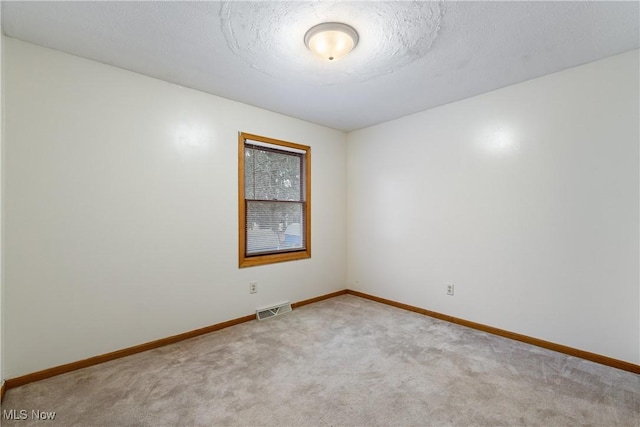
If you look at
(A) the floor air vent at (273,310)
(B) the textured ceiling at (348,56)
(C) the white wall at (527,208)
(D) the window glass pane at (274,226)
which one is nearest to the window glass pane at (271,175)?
(D) the window glass pane at (274,226)

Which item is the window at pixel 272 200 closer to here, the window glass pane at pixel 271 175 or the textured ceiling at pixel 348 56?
the window glass pane at pixel 271 175

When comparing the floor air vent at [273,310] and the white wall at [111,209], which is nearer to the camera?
the white wall at [111,209]

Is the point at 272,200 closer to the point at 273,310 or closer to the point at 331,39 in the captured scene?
the point at 273,310

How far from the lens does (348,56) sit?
90.4 inches

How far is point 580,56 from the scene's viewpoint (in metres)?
2.33

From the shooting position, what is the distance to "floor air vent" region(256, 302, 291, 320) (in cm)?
341

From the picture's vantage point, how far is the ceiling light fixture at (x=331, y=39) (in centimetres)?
192

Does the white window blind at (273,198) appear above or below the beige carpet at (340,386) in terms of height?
above

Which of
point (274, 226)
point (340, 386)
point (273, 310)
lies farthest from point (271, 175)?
point (340, 386)

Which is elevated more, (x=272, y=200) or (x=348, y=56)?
(x=348, y=56)

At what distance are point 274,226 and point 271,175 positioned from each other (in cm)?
64

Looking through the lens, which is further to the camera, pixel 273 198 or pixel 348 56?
pixel 273 198

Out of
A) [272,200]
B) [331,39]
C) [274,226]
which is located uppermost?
[331,39]

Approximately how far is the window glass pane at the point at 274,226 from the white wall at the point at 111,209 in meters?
0.26
